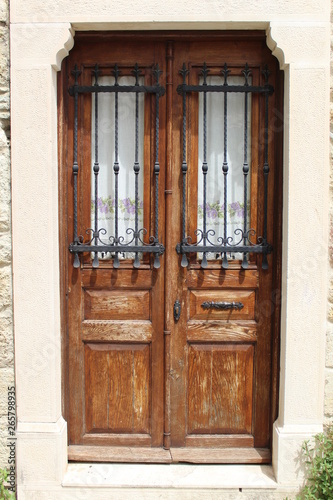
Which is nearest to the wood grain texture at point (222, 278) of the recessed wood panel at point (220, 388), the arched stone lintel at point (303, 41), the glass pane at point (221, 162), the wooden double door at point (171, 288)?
the wooden double door at point (171, 288)

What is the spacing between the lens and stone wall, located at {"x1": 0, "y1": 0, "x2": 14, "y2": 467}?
3027mm

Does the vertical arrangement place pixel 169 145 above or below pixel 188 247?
above

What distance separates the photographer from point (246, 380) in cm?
334

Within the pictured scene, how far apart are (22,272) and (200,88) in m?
1.63

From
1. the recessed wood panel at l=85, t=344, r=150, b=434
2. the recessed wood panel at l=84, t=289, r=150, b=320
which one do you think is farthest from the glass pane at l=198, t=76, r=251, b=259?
the recessed wood panel at l=85, t=344, r=150, b=434

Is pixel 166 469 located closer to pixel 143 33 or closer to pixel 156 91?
pixel 156 91

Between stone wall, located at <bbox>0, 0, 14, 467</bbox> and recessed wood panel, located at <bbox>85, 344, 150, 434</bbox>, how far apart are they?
20.4 inches

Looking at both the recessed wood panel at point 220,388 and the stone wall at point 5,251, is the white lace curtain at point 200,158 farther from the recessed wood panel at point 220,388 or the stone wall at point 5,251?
the recessed wood panel at point 220,388

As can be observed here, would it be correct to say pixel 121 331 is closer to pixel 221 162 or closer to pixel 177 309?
pixel 177 309

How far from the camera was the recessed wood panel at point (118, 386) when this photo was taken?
334 centimetres

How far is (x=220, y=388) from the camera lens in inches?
131

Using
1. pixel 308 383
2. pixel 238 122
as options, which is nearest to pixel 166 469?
pixel 308 383

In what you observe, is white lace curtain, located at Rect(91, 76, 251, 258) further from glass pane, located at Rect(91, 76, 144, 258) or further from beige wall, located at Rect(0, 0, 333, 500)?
beige wall, located at Rect(0, 0, 333, 500)

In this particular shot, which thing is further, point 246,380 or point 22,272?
point 246,380
